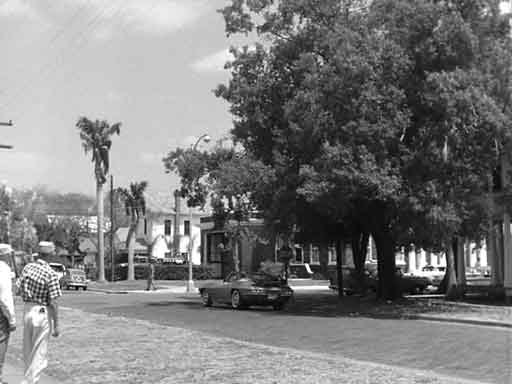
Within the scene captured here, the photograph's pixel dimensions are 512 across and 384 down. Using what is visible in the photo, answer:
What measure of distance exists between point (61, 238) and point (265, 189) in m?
67.6

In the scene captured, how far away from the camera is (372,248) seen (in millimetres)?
69250

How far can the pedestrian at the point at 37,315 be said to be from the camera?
9.11 meters

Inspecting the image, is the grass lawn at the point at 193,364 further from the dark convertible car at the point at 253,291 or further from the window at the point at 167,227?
the window at the point at 167,227

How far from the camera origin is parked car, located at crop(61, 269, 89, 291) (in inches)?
1919

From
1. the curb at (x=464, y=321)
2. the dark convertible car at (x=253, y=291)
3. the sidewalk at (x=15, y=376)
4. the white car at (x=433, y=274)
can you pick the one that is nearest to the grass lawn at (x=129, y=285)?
the white car at (x=433, y=274)

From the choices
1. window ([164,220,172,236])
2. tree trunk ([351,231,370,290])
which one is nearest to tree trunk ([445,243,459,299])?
tree trunk ([351,231,370,290])

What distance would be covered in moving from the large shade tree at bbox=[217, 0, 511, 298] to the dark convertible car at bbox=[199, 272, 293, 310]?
2702 millimetres

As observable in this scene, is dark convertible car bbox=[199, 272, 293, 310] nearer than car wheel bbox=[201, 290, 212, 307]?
Yes

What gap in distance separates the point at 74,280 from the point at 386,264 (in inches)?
1027

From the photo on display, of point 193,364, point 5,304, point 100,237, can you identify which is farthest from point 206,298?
point 100,237

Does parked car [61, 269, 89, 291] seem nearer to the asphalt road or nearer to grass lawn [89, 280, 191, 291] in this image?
grass lawn [89, 280, 191, 291]

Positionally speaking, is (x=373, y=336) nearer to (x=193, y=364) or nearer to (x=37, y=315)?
(x=193, y=364)

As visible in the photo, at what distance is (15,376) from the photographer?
11156 millimetres

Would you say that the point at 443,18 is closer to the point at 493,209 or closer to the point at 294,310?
the point at 493,209
